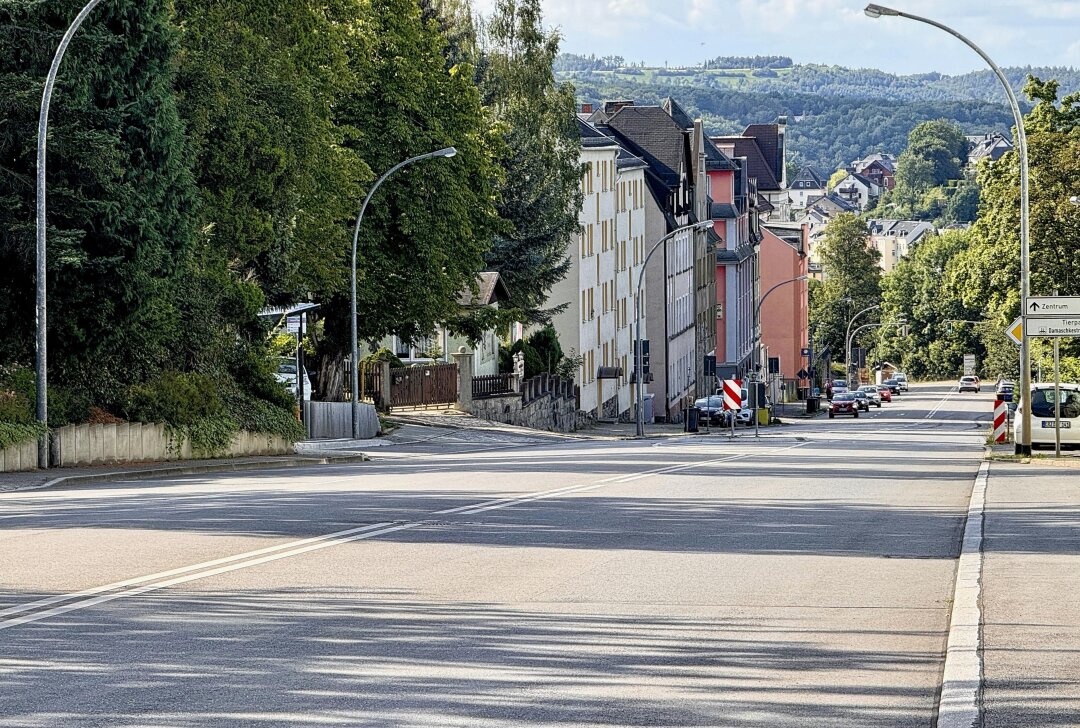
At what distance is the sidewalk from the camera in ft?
23.1

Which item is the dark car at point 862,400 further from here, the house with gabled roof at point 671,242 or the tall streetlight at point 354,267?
the tall streetlight at point 354,267

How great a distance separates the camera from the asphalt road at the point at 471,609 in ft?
23.5

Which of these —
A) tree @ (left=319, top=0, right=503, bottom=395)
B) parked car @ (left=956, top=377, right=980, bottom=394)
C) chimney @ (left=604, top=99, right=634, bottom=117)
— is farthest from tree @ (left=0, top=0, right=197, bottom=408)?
parked car @ (left=956, top=377, right=980, bottom=394)

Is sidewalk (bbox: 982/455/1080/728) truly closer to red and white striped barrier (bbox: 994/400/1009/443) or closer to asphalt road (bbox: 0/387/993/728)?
asphalt road (bbox: 0/387/993/728)

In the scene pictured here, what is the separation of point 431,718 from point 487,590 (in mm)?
3783

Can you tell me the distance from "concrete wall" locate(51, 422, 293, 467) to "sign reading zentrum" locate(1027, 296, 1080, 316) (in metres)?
15.1

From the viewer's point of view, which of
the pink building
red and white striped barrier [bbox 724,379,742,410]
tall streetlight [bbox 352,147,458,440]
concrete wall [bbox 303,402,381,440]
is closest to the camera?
tall streetlight [bbox 352,147,458,440]

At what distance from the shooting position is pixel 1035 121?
56594 millimetres

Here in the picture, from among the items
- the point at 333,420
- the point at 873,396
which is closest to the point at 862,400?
the point at 873,396

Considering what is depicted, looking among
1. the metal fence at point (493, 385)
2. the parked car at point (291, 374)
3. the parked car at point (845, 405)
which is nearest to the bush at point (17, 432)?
the parked car at point (291, 374)

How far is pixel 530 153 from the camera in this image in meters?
53.5

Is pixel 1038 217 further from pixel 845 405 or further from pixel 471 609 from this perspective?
pixel 471 609

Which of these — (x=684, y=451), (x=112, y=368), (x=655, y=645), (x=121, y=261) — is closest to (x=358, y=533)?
(x=655, y=645)

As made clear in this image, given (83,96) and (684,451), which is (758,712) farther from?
(684,451)
